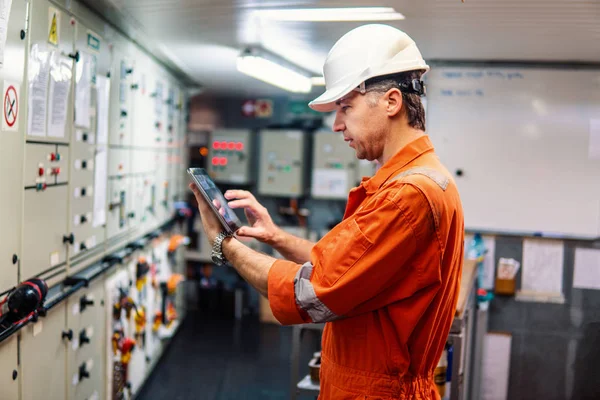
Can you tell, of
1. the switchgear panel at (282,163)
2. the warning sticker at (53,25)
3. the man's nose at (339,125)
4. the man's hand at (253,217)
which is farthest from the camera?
the switchgear panel at (282,163)

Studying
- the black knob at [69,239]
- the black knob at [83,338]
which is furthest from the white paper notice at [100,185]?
the black knob at [83,338]

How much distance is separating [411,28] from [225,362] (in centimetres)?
406

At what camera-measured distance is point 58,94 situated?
335 centimetres

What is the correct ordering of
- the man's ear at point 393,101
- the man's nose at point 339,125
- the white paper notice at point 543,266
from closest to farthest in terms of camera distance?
1. the man's ear at point 393,101
2. the man's nose at point 339,125
3. the white paper notice at point 543,266

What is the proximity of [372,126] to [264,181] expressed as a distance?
6.50 meters

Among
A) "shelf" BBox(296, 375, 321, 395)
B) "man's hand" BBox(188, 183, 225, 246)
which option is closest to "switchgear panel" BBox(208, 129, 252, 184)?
"shelf" BBox(296, 375, 321, 395)

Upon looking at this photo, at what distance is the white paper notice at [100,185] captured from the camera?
4.14 metres

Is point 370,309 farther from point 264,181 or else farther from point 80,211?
point 264,181

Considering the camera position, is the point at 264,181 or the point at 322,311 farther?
the point at 264,181

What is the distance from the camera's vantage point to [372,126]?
2.06 m

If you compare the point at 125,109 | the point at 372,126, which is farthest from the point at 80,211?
the point at 372,126

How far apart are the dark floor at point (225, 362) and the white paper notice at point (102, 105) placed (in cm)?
249

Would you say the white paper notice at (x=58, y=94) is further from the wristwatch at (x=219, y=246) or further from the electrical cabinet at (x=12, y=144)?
the wristwatch at (x=219, y=246)

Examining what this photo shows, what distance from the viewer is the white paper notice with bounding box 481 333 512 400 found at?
5.12m
